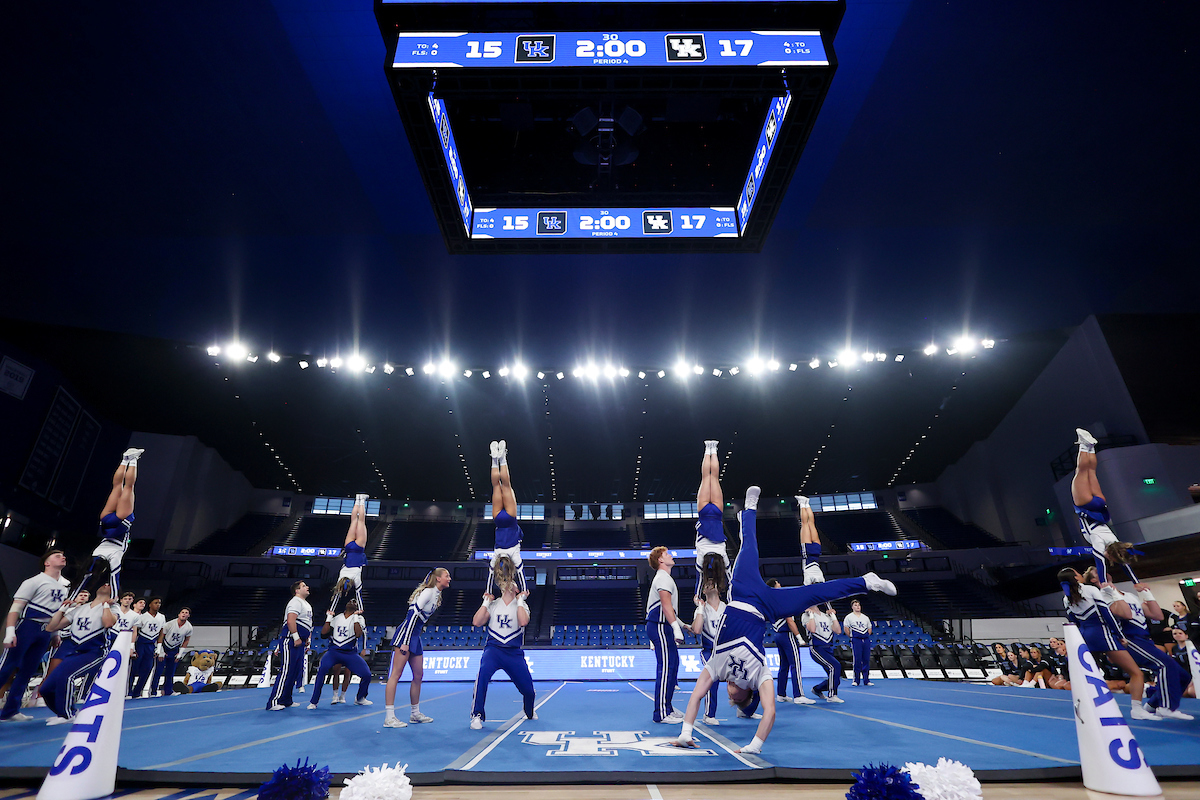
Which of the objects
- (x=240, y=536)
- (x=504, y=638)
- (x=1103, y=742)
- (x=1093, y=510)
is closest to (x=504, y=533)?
(x=504, y=638)

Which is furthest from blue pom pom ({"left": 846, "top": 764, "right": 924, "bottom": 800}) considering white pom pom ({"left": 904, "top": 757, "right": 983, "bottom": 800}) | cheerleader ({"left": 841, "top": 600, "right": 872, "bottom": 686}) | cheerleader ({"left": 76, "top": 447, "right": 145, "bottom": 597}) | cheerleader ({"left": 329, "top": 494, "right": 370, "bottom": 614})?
cheerleader ({"left": 76, "top": 447, "right": 145, "bottom": 597})

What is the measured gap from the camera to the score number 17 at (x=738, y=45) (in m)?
4.11

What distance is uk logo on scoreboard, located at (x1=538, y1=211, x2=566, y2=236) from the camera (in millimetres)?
5684

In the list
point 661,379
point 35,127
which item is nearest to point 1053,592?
point 661,379

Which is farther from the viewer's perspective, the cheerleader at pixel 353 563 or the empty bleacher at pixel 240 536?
the empty bleacher at pixel 240 536

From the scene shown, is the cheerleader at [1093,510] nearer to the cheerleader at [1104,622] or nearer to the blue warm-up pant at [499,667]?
the cheerleader at [1104,622]

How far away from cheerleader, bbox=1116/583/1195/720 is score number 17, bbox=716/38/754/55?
7.73 metres

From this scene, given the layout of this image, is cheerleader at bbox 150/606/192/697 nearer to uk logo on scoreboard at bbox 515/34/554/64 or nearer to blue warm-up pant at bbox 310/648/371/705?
blue warm-up pant at bbox 310/648/371/705

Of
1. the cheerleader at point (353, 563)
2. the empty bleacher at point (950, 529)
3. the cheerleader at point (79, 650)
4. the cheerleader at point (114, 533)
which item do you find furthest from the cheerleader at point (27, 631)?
the empty bleacher at point (950, 529)

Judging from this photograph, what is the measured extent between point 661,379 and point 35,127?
16.4 meters

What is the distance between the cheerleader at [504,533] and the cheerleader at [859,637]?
6.39m

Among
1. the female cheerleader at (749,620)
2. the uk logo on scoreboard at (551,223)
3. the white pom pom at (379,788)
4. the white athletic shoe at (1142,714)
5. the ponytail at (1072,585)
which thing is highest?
the uk logo on scoreboard at (551,223)

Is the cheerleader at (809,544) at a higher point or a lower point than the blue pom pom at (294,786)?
higher

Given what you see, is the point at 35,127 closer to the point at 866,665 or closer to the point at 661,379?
the point at 661,379
